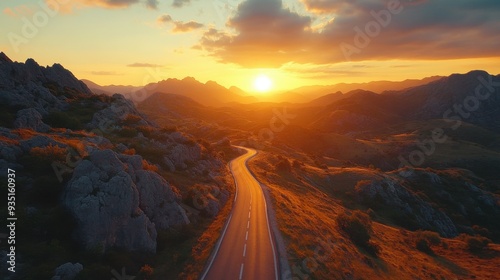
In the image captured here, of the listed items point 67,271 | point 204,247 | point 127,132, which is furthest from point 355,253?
point 127,132

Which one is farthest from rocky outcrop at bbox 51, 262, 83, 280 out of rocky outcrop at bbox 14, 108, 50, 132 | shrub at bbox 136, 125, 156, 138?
shrub at bbox 136, 125, 156, 138

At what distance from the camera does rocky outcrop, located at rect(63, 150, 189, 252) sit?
24.6 meters

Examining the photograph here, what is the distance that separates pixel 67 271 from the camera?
20109 millimetres

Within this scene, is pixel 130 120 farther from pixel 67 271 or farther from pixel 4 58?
pixel 67 271

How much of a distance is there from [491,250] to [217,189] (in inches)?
2286

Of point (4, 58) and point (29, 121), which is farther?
point (4, 58)

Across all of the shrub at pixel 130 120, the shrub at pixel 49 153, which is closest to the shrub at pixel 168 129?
the shrub at pixel 130 120

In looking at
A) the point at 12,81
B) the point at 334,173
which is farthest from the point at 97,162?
the point at 334,173

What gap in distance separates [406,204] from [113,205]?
83259 millimetres

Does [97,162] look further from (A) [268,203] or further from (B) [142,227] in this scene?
(A) [268,203]

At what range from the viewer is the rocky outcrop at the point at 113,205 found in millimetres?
24578

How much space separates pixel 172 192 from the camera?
35875 millimetres

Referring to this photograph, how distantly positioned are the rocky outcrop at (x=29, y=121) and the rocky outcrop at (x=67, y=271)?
1190 inches

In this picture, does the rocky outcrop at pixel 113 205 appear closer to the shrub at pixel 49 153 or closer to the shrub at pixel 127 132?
the shrub at pixel 49 153
